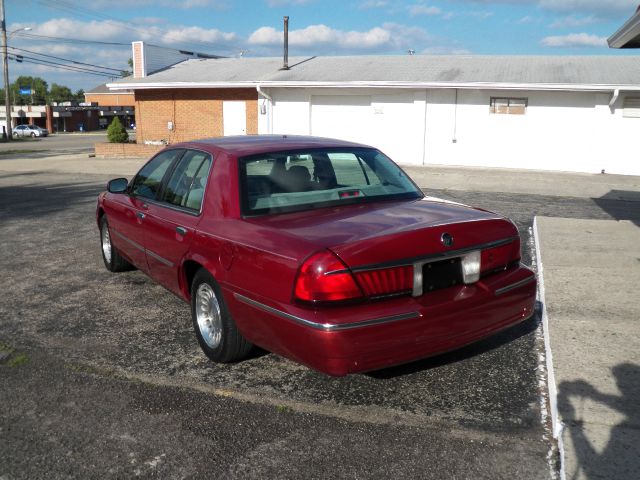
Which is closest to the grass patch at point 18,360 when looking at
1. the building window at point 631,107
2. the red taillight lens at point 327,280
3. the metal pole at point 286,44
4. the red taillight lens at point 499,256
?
the red taillight lens at point 327,280

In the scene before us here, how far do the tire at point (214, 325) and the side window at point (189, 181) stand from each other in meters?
0.59

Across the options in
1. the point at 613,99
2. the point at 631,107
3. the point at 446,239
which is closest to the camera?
the point at 446,239

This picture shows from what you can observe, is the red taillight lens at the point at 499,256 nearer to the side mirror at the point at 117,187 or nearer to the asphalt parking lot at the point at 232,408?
Answer: the asphalt parking lot at the point at 232,408

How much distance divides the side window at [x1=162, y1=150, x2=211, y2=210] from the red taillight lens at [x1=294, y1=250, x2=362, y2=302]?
1431mm

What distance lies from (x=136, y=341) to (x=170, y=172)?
1.40 meters

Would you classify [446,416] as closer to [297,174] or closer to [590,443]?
[590,443]

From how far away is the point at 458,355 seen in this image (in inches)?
176

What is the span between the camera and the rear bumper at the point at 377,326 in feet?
10.9

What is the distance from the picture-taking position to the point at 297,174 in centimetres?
452

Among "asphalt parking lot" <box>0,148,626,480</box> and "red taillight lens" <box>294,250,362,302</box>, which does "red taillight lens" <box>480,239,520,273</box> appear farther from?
"red taillight lens" <box>294,250,362,302</box>

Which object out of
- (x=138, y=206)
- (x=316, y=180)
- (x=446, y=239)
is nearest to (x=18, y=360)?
(x=138, y=206)

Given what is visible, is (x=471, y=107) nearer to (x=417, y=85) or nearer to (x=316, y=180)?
(x=417, y=85)

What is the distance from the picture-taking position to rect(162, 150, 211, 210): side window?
461cm

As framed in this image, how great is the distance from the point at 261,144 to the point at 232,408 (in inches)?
80.1
